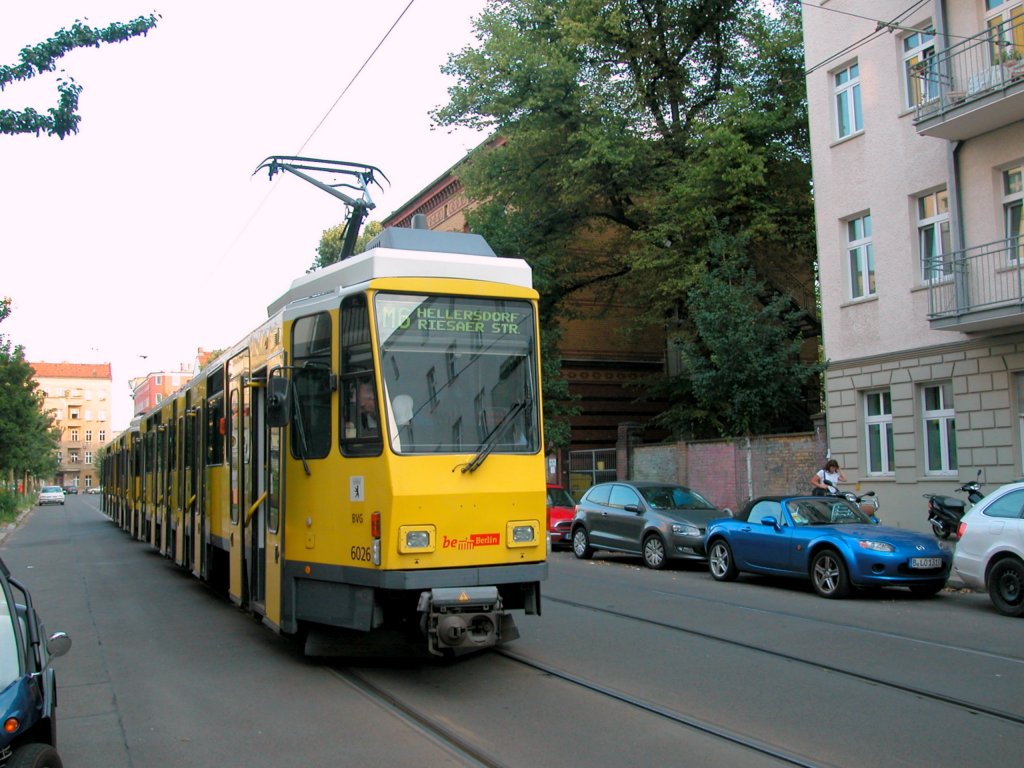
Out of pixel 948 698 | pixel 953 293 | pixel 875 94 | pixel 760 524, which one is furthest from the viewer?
pixel 875 94

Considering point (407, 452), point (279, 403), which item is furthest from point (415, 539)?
point (279, 403)

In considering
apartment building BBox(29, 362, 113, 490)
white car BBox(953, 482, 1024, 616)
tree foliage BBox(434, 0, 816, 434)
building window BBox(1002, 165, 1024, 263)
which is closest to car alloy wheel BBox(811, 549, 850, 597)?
white car BBox(953, 482, 1024, 616)

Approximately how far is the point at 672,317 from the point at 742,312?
6.64 metres

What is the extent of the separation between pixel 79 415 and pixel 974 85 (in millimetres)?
125971

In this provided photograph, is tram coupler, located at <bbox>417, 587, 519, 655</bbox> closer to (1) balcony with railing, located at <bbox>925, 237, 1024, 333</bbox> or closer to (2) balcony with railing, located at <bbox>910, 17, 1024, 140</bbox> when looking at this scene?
(1) balcony with railing, located at <bbox>925, 237, 1024, 333</bbox>

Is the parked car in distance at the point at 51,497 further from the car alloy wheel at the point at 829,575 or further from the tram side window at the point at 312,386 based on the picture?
the tram side window at the point at 312,386

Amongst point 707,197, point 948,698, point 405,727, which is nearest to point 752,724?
point 948,698

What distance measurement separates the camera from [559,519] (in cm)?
2242

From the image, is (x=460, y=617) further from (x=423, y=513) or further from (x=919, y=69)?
(x=919, y=69)

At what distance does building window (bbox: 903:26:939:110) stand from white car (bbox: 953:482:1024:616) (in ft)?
32.6

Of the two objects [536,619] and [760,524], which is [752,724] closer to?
[536,619]

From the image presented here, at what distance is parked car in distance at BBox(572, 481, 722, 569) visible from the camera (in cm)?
1678

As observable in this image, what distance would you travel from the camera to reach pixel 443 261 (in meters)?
8.11

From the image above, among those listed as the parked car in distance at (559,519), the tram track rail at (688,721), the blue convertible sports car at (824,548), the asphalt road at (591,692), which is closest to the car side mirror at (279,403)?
the asphalt road at (591,692)
